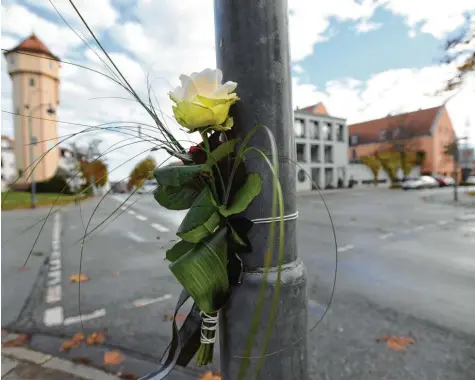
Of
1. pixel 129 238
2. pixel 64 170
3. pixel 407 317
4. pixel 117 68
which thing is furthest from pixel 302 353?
pixel 64 170

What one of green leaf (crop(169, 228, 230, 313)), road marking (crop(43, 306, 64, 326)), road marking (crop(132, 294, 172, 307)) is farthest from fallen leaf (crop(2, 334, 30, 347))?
green leaf (crop(169, 228, 230, 313))

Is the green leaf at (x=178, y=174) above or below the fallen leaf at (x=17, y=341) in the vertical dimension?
above

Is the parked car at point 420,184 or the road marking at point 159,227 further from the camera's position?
the parked car at point 420,184

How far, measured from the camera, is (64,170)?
38500 mm

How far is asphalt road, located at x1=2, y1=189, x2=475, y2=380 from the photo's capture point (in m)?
2.33

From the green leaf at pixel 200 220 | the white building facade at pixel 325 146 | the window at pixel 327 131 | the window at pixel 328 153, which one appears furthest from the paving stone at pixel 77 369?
the window at pixel 328 153

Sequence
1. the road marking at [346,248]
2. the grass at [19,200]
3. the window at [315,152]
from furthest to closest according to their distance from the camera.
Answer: the window at [315,152] < the road marking at [346,248] < the grass at [19,200]

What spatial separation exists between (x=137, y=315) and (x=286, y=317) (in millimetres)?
2931

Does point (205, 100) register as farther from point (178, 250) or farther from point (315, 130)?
point (315, 130)

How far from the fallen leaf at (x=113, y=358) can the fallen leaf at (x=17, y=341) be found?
845 mm

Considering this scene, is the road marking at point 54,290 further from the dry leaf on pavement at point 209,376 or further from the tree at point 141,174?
the tree at point 141,174

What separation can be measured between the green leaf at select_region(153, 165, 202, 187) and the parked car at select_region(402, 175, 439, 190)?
36311mm

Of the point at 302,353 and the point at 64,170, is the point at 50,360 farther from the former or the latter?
the point at 64,170

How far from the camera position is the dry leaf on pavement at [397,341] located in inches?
99.7
